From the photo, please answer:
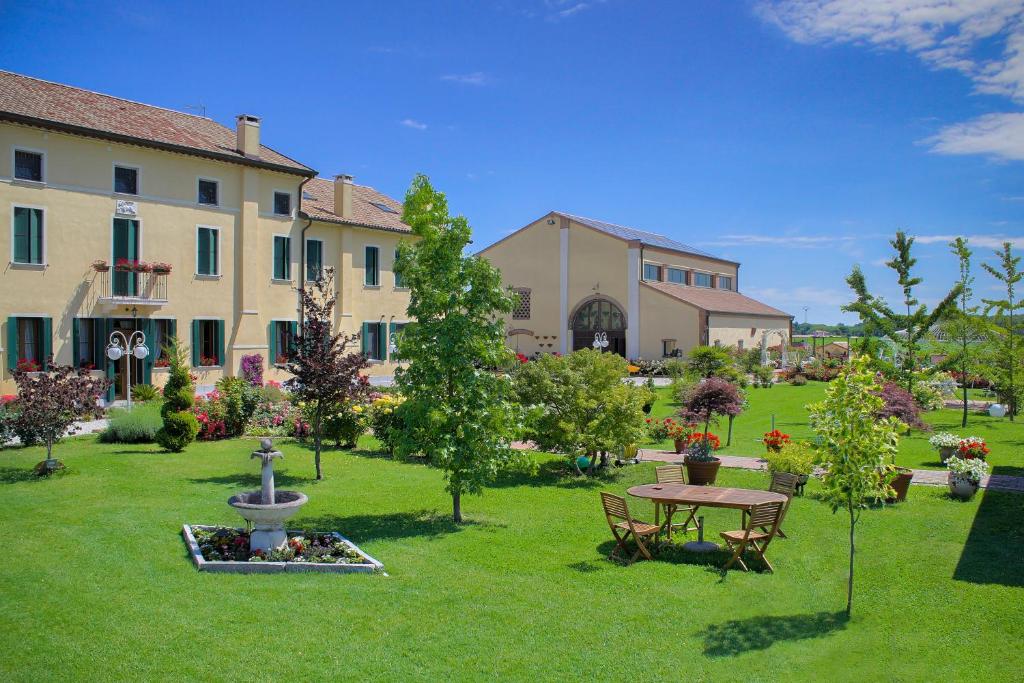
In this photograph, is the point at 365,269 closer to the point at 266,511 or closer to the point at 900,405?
the point at 900,405

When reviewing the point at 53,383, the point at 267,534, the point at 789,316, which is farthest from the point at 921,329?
the point at 789,316

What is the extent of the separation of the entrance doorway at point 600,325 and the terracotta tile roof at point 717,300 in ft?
10.3

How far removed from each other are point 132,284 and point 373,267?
1070 centimetres

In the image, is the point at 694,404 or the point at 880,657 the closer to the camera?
the point at 880,657

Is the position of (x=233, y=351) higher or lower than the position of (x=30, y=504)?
higher

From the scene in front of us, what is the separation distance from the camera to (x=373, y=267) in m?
32.1

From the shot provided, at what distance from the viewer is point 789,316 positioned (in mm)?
64812

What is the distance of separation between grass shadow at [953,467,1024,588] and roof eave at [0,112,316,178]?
24398mm

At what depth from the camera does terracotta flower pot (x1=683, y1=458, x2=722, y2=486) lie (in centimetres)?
1348

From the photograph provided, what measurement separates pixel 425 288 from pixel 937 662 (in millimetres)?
7782

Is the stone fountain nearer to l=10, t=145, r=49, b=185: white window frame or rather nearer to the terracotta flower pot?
the terracotta flower pot

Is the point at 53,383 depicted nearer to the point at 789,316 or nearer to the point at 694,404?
the point at 694,404

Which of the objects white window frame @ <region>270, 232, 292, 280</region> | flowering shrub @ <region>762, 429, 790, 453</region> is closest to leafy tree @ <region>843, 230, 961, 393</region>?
flowering shrub @ <region>762, 429, 790, 453</region>

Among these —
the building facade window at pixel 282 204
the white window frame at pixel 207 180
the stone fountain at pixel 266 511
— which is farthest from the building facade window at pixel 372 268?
the stone fountain at pixel 266 511
